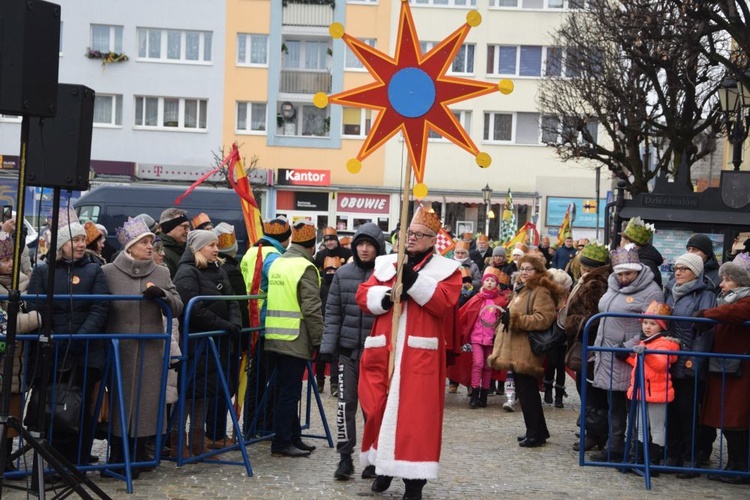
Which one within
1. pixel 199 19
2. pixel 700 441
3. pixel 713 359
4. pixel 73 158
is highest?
pixel 199 19

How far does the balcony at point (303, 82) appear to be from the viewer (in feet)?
159

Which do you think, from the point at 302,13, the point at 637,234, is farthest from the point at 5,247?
the point at 302,13

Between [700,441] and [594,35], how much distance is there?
21610 mm

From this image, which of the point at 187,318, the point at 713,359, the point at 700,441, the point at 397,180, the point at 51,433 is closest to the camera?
the point at 51,433

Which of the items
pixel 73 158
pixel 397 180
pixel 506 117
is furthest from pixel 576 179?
pixel 73 158

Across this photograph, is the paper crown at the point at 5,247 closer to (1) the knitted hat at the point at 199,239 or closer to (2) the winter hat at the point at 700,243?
(1) the knitted hat at the point at 199,239

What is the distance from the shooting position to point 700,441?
9.74m

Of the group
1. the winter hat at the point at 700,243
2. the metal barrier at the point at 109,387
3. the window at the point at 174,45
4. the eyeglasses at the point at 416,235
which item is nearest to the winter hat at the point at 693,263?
the winter hat at the point at 700,243

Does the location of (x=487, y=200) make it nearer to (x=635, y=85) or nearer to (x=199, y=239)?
(x=635, y=85)

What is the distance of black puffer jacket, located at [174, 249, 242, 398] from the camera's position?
8.82m

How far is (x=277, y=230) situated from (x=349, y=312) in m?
1.54

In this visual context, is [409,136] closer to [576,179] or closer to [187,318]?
[187,318]

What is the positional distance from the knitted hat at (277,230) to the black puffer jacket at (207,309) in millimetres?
904

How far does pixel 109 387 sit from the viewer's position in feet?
27.1
